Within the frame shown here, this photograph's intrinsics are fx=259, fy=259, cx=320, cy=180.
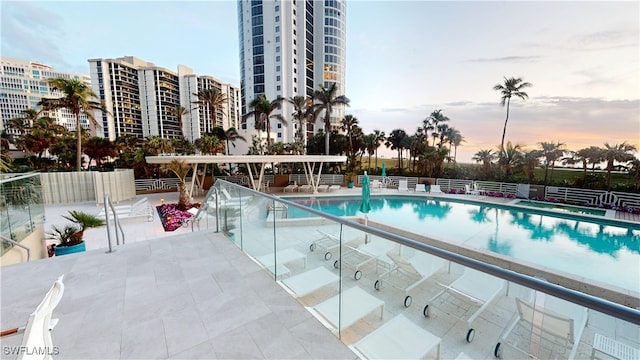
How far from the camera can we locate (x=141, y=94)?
55.9m

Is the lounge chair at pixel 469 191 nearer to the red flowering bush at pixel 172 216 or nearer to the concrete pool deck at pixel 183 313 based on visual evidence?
the concrete pool deck at pixel 183 313

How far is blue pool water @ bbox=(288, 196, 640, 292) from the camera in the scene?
7.54 m

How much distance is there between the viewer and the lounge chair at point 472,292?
1666mm

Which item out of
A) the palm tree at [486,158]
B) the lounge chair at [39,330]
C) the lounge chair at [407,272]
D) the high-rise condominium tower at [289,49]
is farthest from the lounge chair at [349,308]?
the high-rise condominium tower at [289,49]

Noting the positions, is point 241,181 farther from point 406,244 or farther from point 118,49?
point 118,49

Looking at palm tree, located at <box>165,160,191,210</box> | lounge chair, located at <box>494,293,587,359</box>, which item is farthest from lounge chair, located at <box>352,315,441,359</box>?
palm tree, located at <box>165,160,191,210</box>

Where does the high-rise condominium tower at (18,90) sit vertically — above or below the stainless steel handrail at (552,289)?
above

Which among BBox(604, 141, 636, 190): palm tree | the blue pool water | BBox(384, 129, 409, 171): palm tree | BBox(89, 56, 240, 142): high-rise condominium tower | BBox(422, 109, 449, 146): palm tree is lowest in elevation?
the blue pool water

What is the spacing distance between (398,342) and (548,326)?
1.07 m

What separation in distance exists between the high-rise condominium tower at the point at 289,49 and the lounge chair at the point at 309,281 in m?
36.0

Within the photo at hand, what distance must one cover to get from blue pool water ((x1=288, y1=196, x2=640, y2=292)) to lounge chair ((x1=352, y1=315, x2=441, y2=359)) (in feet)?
22.8

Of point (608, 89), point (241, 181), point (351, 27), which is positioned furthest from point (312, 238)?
point (351, 27)

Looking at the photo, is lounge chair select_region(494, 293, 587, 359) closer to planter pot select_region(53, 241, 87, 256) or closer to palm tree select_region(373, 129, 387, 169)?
planter pot select_region(53, 241, 87, 256)

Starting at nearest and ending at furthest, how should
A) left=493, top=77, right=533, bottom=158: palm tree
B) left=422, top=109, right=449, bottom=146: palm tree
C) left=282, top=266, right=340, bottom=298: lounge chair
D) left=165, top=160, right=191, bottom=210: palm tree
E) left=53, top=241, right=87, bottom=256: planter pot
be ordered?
1. left=282, top=266, right=340, bottom=298: lounge chair
2. left=53, top=241, right=87, bottom=256: planter pot
3. left=165, top=160, right=191, bottom=210: palm tree
4. left=493, top=77, right=533, bottom=158: palm tree
5. left=422, top=109, right=449, bottom=146: palm tree
